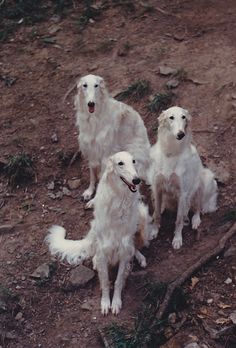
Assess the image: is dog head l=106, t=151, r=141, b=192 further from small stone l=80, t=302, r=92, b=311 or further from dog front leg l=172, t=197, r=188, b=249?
small stone l=80, t=302, r=92, b=311

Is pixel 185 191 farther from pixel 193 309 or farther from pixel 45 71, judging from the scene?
pixel 45 71

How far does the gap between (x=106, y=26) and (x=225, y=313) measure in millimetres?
6843

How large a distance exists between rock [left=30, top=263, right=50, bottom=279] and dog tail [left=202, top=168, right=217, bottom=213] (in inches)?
86.7

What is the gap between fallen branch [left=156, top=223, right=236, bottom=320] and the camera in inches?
254

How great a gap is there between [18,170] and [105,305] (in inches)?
110

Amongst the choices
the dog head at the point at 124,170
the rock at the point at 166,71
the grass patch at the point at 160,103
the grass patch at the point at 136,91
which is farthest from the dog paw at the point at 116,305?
the rock at the point at 166,71

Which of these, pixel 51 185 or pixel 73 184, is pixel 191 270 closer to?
pixel 73 184

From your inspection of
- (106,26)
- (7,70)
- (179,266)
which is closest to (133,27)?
(106,26)

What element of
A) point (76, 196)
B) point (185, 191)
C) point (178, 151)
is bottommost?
point (76, 196)

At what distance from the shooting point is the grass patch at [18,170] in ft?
28.0

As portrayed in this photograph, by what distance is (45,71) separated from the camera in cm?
1071

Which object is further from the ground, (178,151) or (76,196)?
(178,151)

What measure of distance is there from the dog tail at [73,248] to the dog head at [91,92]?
172 centimetres

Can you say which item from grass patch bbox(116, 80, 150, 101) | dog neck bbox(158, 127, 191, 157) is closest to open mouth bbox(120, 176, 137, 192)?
dog neck bbox(158, 127, 191, 157)
